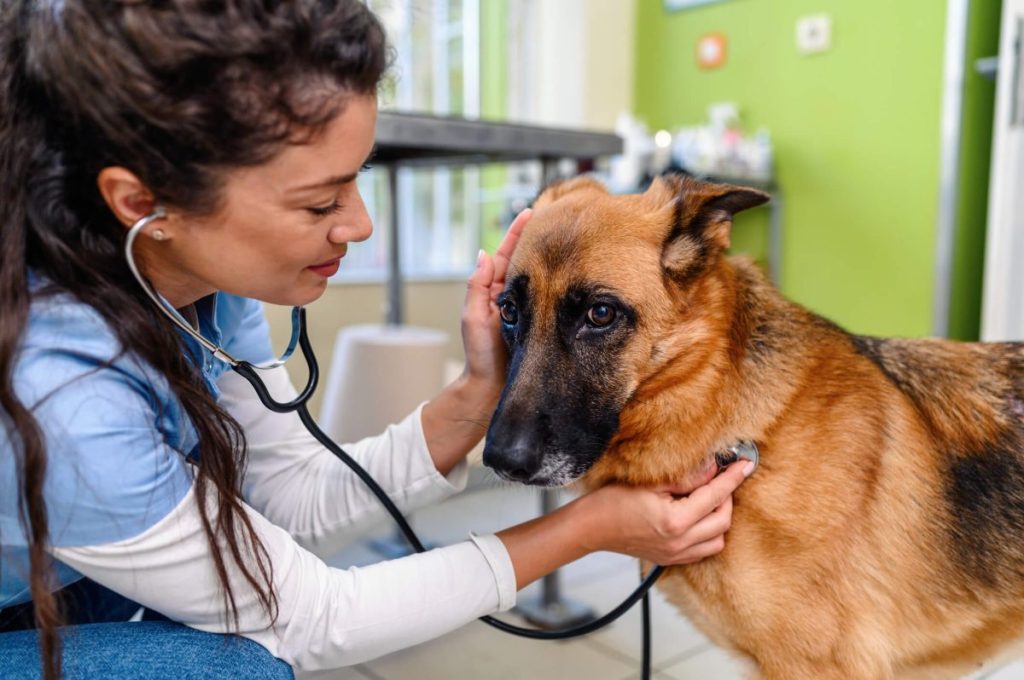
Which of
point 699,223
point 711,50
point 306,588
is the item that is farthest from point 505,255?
point 711,50

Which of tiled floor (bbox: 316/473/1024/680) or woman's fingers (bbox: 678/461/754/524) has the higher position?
woman's fingers (bbox: 678/461/754/524)

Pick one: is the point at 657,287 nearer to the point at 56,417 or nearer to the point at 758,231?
the point at 56,417

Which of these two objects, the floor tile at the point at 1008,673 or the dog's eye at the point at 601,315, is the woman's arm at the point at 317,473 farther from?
the floor tile at the point at 1008,673

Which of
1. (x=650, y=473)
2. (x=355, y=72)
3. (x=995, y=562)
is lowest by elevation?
(x=995, y=562)

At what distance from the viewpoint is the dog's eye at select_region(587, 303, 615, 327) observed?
1003 millimetres

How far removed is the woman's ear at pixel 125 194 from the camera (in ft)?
2.45

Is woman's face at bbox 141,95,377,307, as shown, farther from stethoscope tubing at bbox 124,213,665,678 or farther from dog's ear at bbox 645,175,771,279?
dog's ear at bbox 645,175,771,279

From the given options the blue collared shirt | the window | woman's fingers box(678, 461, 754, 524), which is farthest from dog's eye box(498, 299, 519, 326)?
the window

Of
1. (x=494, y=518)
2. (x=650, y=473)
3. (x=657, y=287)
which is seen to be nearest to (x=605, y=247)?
(x=657, y=287)

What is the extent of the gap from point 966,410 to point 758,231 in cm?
242

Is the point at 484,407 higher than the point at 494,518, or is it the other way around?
the point at 484,407

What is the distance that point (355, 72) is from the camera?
0.81 m

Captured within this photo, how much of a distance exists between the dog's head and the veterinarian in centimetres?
15

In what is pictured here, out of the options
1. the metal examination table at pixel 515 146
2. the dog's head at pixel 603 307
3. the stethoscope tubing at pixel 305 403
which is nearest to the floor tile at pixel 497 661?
the metal examination table at pixel 515 146
